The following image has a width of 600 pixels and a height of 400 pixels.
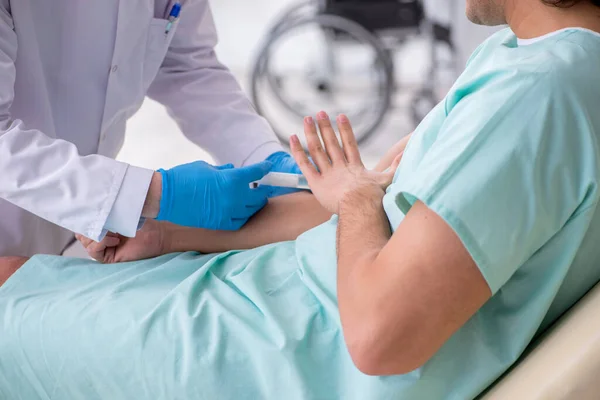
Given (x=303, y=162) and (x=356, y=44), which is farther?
(x=356, y=44)

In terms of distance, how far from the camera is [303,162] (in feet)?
4.44

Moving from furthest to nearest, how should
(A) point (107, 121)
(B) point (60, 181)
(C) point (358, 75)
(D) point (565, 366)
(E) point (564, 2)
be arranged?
(C) point (358, 75) → (A) point (107, 121) → (B) point (60, 181) → (E) point (564, 2) → (D) point (565, 366)

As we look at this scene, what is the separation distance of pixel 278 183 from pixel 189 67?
0.53m

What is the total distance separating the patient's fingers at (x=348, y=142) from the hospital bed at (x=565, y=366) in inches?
20.9

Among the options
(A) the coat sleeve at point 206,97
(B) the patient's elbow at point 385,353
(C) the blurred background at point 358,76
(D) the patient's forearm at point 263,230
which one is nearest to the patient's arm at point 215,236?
(D) the patient's forearm at point 263,230

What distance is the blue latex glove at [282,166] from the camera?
5.35 ft

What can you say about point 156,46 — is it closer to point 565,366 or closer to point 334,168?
point 334,168

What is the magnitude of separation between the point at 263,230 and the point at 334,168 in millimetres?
252

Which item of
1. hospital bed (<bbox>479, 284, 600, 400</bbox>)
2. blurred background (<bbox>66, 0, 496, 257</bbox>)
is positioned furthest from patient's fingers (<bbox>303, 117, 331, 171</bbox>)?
blurred background (<bbox>66, 0, 496, 257</bbox>)

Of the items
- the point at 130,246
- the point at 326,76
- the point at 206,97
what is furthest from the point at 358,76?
the point at 130,246

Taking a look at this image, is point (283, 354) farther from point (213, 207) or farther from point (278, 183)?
point (278, 183)

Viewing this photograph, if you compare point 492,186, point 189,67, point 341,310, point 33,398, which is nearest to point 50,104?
point 189,67

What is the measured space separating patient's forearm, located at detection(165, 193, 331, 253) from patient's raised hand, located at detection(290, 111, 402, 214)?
154mm

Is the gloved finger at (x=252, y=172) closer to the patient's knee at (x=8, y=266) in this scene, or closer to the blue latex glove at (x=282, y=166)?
the blue latex glove at (x=282, y=166)
